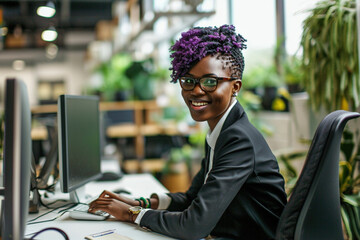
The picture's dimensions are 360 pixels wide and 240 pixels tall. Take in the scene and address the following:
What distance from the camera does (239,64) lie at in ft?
4.39

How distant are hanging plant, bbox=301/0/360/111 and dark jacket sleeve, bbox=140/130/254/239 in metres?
1.09

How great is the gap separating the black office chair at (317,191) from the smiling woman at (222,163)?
0.44ft

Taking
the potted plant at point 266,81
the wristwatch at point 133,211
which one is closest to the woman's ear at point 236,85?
the wristwatch at point 133,211

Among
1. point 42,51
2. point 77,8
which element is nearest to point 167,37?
point 77,8

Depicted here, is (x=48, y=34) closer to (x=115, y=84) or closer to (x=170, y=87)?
(x=115, y=84)

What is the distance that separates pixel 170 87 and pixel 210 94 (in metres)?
4.33

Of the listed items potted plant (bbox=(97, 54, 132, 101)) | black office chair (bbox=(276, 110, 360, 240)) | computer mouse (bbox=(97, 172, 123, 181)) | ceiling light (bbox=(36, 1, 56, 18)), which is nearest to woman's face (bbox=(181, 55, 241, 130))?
black office chair (bbox=(276, 110, 360, 240))

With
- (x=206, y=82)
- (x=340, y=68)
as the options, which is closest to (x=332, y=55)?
(x=340, y=68)

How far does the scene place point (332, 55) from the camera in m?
2.08

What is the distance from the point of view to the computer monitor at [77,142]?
1.47 meters

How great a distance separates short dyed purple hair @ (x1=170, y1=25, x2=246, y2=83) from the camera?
50.6 inches

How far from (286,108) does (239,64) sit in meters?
2.31

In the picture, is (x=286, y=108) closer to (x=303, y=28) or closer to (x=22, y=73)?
(x=303, y=28)

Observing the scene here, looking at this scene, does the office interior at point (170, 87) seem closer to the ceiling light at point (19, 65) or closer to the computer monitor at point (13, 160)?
the computer monitor at point (13, 160)
